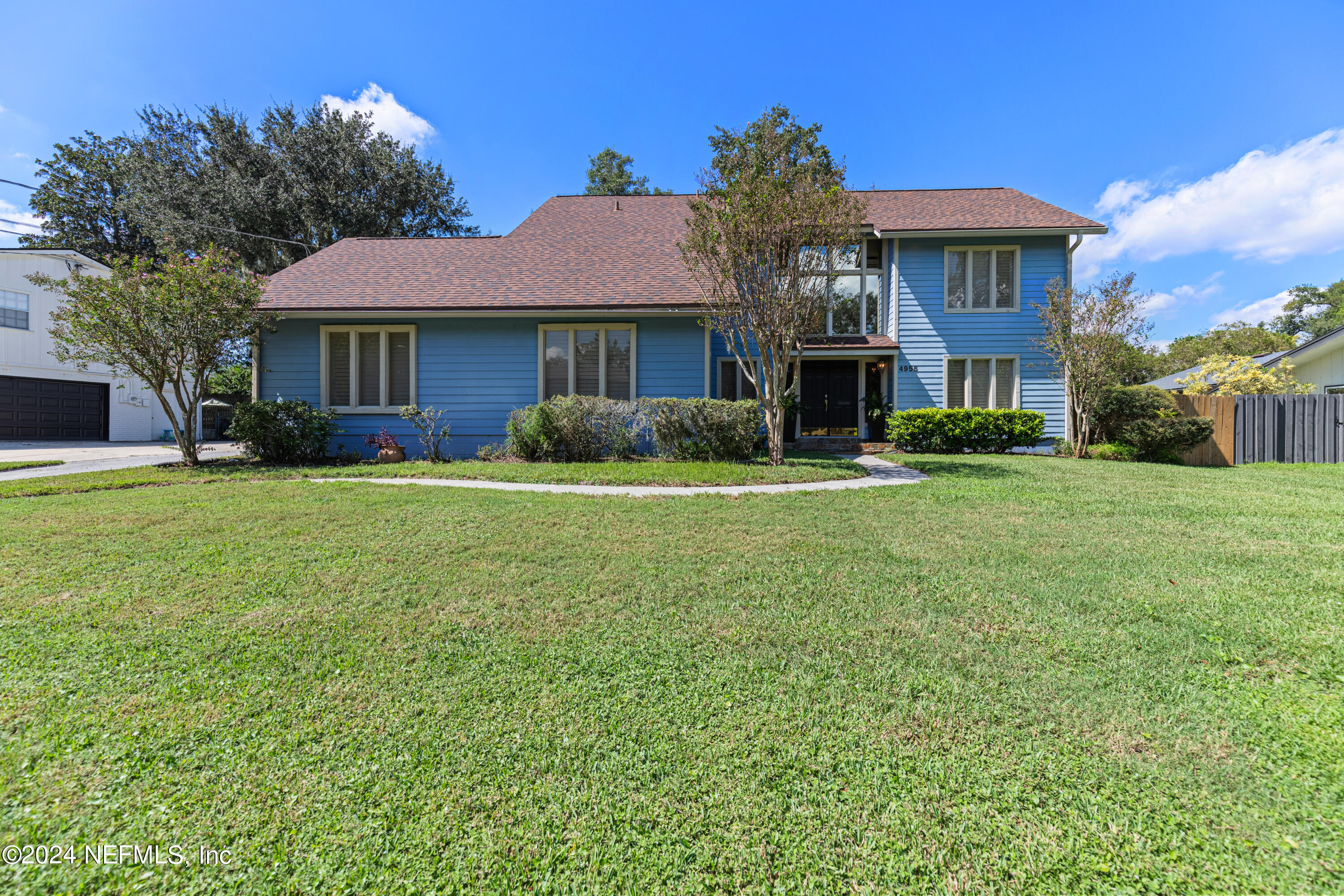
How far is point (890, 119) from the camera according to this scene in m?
15.2

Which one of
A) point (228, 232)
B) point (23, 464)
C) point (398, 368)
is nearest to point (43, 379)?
point (228, 232)

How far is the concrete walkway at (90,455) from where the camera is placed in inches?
363

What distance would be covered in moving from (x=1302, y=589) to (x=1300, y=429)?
1233cm

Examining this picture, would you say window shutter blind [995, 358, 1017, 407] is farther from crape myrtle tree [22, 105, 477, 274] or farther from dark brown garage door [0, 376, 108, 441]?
dark brown garage door [0, 376, 108, 441]

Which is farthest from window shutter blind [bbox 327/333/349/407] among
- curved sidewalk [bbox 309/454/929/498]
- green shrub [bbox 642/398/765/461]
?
green shrub [bbox 642/398/765/461]

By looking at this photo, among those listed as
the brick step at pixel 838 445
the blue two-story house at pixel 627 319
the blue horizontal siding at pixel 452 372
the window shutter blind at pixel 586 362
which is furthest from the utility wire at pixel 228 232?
the brick step at pixel 838 445

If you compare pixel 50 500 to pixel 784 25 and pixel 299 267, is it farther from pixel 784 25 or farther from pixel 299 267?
pixel 784 25

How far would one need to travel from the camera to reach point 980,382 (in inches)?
522

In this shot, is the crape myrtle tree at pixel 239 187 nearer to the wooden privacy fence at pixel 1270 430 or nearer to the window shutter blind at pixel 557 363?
the window shutter blind at pixel 557 363

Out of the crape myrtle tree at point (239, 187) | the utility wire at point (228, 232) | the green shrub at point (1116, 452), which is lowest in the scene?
the green shrub at point (1116, 452)

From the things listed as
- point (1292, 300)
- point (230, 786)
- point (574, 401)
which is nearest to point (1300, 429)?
point (574, 401)

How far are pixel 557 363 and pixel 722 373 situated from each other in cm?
456

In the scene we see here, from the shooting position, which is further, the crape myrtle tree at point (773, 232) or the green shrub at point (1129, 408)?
the green shrub at point (1129, 408)

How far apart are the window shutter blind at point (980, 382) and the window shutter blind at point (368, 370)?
48.1 ft
